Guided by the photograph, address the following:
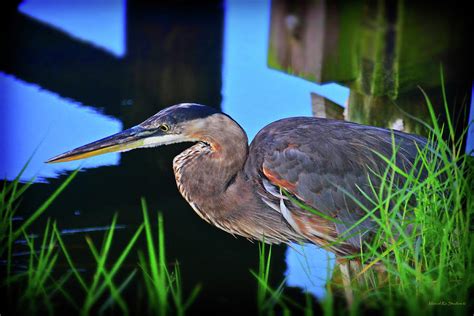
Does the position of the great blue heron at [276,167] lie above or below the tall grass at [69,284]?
above

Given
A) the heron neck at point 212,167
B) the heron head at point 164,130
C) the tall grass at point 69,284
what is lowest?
the tall grass at point 69,284

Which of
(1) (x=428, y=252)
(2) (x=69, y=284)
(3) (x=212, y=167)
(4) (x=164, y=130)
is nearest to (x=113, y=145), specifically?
(4) (x=164, y=130)

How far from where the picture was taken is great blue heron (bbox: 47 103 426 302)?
277 centimetres

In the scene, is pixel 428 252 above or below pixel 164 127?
below

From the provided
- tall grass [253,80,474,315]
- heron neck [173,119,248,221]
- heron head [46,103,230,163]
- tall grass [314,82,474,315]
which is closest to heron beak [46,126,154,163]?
heron head [46,103,230,163]

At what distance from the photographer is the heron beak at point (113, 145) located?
279 cm

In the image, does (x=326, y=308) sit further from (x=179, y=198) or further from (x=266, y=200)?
(x=179, y=198)

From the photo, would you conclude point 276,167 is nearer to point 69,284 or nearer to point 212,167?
point 212,167

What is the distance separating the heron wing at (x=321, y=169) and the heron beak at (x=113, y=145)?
36 centimetres

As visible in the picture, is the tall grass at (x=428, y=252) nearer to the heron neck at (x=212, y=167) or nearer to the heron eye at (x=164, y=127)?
the heron neck at (x=212, y=167)

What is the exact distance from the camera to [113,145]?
2820 millimetres

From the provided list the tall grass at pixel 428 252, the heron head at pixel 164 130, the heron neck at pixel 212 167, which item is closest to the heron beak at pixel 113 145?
the heron head at pixel 164 130

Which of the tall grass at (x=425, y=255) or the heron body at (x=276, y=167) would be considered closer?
the tall grass at (x=425, y=255)

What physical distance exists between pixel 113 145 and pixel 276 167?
52cm
